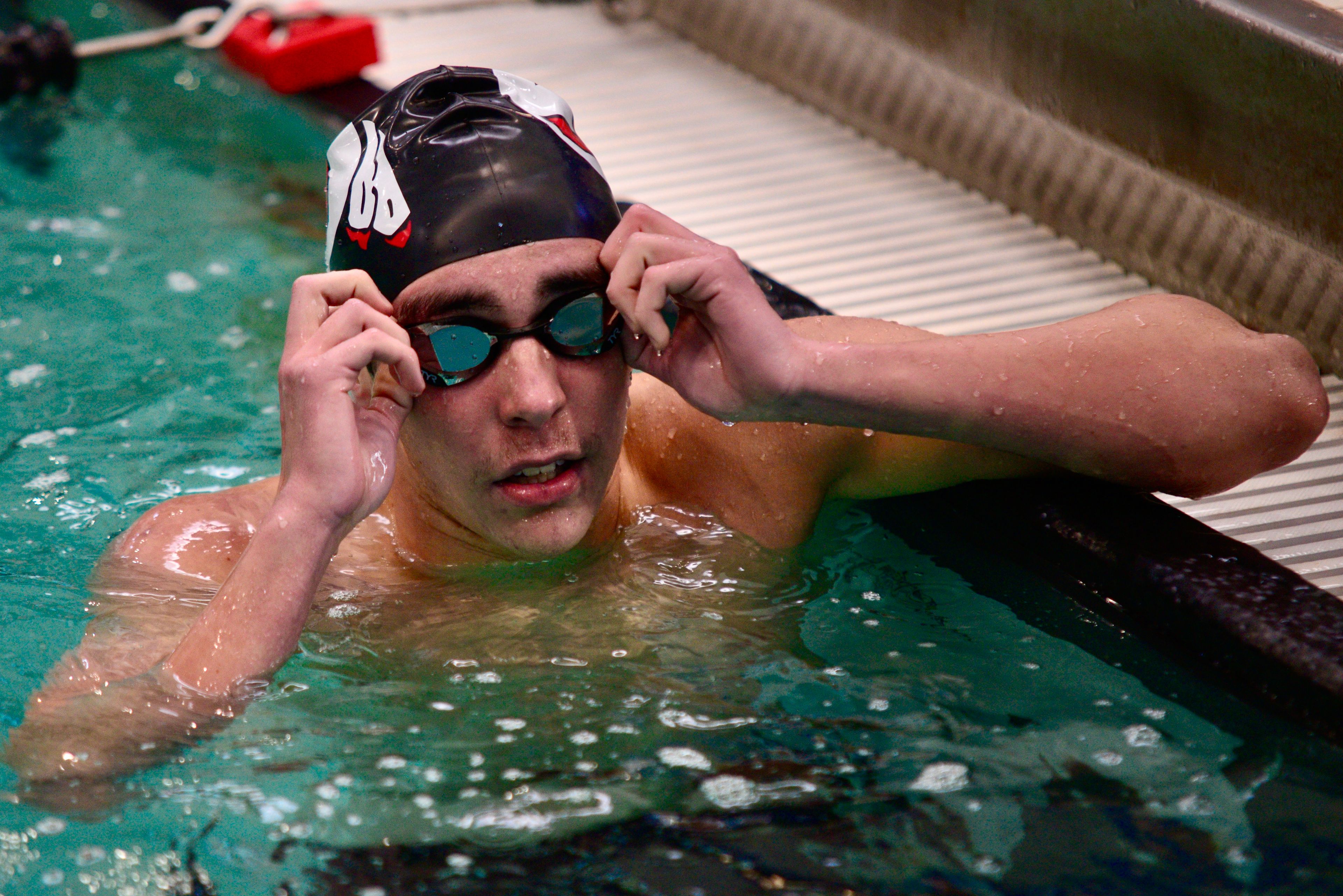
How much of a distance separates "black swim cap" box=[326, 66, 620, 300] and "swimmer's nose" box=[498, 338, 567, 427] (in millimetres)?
164

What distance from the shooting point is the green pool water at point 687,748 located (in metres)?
1.82

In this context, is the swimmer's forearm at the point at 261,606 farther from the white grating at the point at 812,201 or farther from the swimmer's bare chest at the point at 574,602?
the white grating at the point at 812,201

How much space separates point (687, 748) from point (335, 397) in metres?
0.73

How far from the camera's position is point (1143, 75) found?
3.48 m

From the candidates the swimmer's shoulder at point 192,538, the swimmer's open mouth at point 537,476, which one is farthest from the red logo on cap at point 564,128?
the swimmer's shoulder at point 192,538

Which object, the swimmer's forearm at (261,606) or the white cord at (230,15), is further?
the white cord at (230,15)

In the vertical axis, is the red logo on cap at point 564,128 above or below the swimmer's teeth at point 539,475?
above

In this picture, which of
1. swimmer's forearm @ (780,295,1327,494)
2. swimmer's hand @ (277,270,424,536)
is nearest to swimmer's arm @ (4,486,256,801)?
swimmer's hand @ (277,270,424,536)

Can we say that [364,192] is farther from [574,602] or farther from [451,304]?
[574,602]

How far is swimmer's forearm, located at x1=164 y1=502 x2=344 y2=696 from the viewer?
1921mm

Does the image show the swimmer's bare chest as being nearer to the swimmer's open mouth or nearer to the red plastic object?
the swimmer's open mouth

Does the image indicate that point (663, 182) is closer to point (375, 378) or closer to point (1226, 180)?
point (1226, 180)

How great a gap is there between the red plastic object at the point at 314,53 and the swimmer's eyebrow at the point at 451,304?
2.84m

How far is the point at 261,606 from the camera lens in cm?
193
